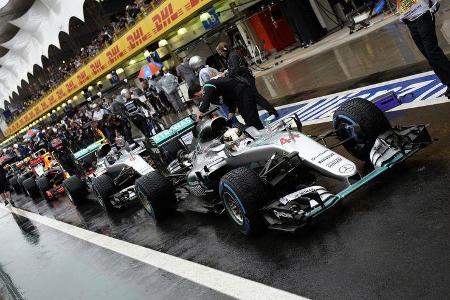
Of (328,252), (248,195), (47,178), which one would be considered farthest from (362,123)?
(47,178)

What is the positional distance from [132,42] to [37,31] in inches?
484

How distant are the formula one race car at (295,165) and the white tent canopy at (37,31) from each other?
2227cm

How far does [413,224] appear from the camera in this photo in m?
4.00

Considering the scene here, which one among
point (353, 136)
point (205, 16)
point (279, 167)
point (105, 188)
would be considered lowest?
point (353, 136)

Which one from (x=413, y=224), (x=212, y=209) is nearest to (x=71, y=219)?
(x=212, y=209)

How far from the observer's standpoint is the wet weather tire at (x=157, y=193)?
721cm

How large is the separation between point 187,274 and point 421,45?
386 cm

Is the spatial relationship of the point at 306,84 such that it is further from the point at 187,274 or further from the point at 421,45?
the point at 187,274

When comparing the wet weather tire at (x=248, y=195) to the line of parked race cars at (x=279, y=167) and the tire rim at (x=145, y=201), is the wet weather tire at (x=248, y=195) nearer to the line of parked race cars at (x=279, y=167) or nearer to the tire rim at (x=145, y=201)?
the line of parked race cars at (x=279, y=167)

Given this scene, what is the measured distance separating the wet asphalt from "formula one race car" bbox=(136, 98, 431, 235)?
245 millimetres

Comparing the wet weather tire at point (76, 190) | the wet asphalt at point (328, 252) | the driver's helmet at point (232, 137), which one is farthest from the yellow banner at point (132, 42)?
the driver's helmet at point (232, 137)

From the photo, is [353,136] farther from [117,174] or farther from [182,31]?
[182,31]

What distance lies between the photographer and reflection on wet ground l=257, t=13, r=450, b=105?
929 centimetres

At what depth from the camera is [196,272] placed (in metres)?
5.09
